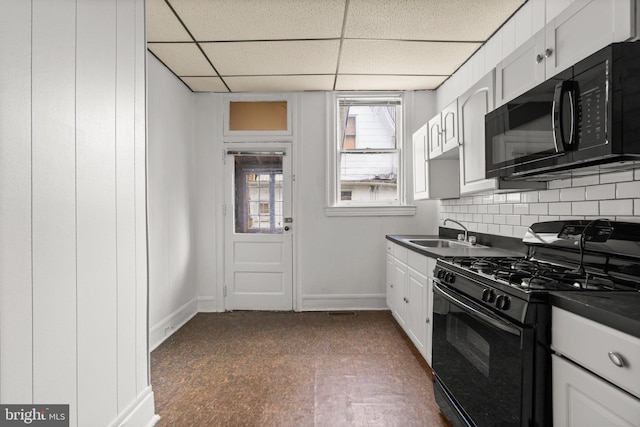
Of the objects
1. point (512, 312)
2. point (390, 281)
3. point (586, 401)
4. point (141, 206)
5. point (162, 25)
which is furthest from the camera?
point (390, 281)

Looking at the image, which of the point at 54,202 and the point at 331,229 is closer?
the point at 54,202

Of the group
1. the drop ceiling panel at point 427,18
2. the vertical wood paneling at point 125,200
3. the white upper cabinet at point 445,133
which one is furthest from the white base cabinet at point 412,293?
the vertical wood paneling at point 125,200

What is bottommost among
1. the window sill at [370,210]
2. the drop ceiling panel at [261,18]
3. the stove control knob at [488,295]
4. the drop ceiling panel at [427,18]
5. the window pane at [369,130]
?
the stove control knob at [488,295]

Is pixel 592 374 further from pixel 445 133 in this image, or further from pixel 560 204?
pixel 445 133

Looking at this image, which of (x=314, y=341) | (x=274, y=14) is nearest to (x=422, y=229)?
(x=314, y=341)

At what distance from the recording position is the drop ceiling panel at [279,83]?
11.5 ft

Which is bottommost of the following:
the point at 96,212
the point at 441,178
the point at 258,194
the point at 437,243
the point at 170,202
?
the point at 437,243

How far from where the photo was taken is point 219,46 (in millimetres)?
2832

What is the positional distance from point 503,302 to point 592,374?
36 centimetres

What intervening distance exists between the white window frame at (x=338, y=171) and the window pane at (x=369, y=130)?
83 millimetres

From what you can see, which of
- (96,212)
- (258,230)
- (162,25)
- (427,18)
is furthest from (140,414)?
(427,18)

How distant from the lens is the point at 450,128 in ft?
8.76

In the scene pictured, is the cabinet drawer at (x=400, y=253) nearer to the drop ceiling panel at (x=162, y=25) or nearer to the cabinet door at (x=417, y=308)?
the cabinet door at (x=417, y=308)

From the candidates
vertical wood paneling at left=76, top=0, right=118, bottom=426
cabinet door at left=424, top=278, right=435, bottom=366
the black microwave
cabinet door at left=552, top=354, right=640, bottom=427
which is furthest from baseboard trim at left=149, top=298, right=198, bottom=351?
the black microwave
